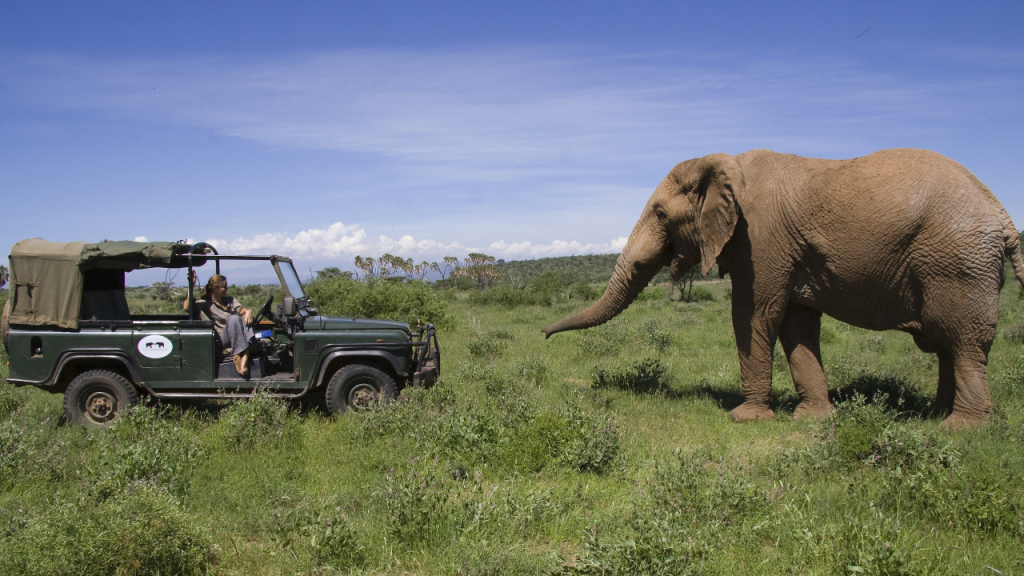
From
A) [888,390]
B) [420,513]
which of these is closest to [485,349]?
[888,390]

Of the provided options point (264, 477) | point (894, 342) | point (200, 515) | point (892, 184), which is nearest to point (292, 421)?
point (264, 477)

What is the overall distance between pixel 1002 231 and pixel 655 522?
525cm

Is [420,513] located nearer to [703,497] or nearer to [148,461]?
[703,497]

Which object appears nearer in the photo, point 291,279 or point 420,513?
point 420,513

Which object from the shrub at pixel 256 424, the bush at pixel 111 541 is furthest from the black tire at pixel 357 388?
the bush at pixel 111 541

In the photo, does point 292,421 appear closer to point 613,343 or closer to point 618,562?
point 618,562

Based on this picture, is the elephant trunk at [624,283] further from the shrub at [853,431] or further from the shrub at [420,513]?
the shrub at [420,513]

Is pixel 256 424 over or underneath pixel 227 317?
underneath

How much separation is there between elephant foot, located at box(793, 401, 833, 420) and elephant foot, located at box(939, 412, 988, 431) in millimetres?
1156

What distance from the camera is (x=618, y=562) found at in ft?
12.5

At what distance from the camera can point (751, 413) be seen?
309 inches

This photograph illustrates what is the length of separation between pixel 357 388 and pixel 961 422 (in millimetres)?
6848

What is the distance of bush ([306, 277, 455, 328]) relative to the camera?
17.7 metres

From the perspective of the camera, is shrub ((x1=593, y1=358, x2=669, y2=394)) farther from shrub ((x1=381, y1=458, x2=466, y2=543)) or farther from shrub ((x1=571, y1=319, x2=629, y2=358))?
shrub ((x1=381, y1=458, x2=466, y2=543))
